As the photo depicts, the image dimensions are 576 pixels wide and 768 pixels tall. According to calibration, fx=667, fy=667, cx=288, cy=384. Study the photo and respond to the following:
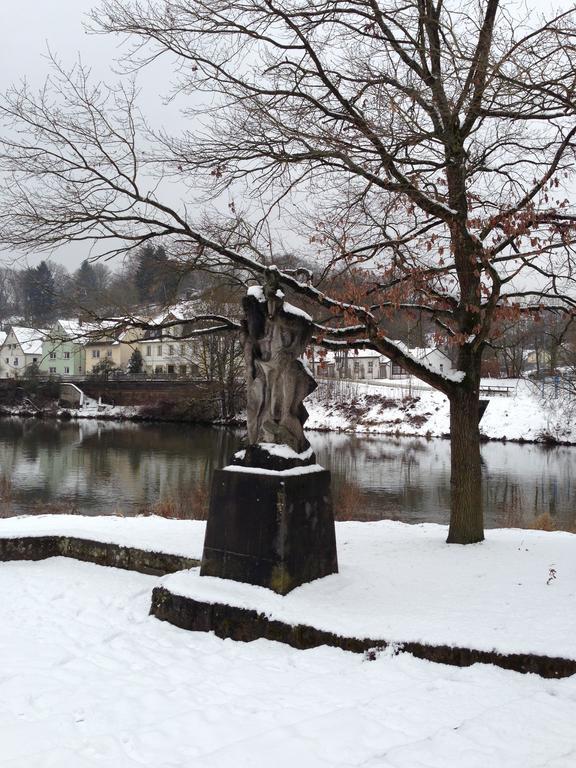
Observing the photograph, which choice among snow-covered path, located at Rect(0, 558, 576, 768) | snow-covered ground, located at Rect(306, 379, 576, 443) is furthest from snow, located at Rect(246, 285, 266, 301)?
snow-covered ground, located at Rect(306, 379, 576, 443)

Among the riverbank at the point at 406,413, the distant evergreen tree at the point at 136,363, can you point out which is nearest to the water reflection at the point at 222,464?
the riverbank at the point at 406,413

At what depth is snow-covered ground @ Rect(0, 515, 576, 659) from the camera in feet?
17.0

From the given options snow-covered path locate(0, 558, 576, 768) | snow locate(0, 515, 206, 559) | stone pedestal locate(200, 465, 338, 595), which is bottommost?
snow-covered path locate(0, 558, 576, 768)

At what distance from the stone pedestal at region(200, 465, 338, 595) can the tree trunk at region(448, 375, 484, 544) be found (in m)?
2.97

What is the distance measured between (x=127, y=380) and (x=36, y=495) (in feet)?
133

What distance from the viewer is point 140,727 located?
13.2 feet

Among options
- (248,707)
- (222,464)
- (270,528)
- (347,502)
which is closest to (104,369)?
(222,464)

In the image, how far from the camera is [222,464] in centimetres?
2669

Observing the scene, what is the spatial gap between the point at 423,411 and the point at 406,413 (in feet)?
3.78

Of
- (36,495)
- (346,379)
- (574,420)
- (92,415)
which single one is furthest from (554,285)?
(92,415)

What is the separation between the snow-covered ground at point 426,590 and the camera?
5188 millimetres

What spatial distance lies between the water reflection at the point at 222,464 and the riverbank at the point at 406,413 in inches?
109

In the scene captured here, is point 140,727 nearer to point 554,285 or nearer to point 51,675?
point 51,675

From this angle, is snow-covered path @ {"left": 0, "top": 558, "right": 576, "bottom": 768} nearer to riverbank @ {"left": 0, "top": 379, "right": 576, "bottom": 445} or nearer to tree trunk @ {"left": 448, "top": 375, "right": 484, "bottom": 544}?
tree trunk @ {"left": 448, "top": 375, "right": 484, "bottom": 544}
